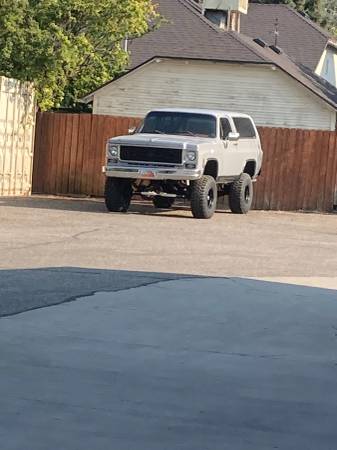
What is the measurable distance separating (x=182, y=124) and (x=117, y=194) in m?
1.96

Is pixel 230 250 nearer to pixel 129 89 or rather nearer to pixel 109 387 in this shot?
pixel 109 387

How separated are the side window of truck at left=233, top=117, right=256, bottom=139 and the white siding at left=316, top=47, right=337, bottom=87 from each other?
27.9 metres

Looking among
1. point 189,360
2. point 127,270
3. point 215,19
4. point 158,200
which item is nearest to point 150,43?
point 215,19

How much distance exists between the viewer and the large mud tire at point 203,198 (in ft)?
73.7

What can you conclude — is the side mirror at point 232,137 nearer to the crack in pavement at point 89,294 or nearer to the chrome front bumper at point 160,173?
the chrome front bumper at point 160,173

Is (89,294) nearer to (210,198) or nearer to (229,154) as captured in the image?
(210,198)

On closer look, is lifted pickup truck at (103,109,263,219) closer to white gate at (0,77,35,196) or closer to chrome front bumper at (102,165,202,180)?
chrome front bumper at (102,165,202,180)

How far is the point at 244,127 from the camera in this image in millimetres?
25188

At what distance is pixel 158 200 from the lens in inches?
990

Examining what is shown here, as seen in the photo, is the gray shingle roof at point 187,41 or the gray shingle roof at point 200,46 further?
the gray shingle roof at point 187,41

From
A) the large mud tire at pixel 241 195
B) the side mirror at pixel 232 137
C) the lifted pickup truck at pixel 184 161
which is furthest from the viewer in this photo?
the large mud tire at pixel 241 195

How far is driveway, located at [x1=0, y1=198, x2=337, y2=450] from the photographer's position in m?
7.01

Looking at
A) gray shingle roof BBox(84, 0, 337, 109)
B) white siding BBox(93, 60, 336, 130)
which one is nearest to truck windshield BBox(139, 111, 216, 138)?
gray shingle roof BBox(84, 0, 337, 109)

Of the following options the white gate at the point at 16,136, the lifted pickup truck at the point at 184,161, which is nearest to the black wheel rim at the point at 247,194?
the lifted pickup truck at the point at 184,161
